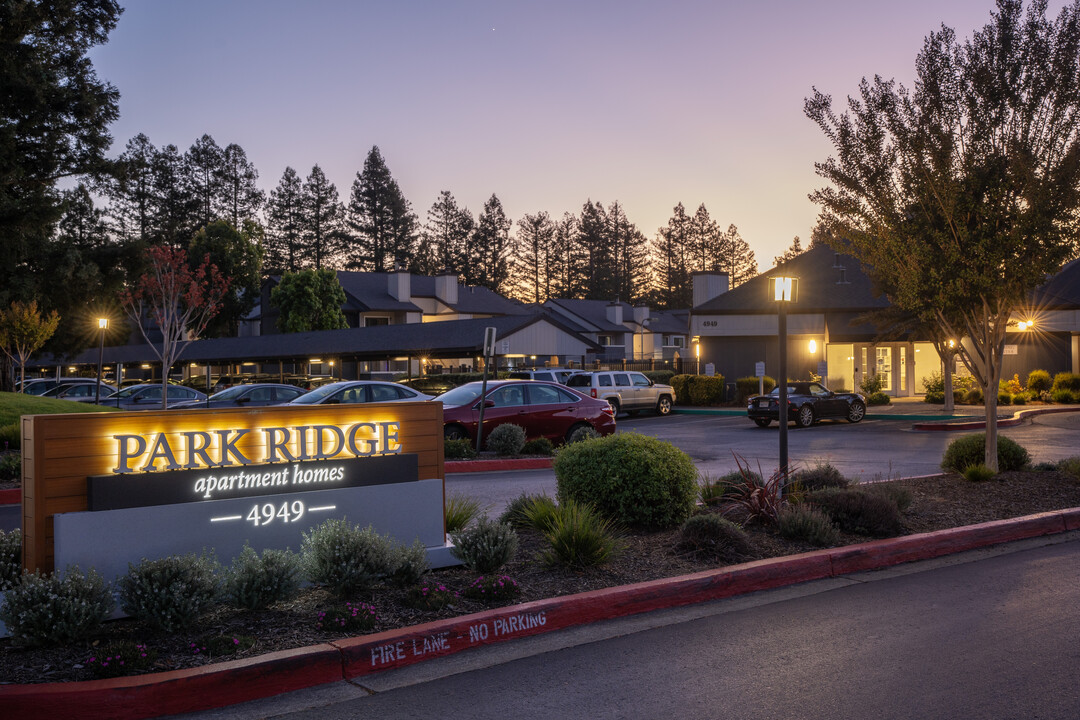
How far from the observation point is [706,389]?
36281mm

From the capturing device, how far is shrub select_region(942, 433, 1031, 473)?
508 inches

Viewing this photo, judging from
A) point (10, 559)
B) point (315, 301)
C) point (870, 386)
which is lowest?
point (10, 559)

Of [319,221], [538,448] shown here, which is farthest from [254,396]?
[319,221]

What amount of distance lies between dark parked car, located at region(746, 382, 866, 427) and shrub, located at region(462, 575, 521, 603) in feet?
66.3

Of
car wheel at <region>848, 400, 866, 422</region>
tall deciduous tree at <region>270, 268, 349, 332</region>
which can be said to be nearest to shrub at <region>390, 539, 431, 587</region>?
car wheel at <region>848, 400, 866, 422</region>

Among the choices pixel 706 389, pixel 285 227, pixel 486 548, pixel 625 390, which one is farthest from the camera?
pixel 285 227

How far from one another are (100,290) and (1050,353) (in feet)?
122

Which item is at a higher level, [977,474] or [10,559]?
[10,559]

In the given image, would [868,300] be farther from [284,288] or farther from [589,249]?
[589,249]

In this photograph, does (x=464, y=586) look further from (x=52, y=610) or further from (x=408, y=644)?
(x=52, y=610)

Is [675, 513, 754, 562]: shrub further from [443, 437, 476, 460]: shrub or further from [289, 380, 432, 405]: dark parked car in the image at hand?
[289, 380, 432, 405]: dark parked car

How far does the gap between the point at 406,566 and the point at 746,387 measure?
3003 cm

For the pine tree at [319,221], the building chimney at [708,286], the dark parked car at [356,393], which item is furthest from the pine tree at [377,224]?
the dark parked car at [356,393]

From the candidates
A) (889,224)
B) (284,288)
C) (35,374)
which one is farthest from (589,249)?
(889,224)
